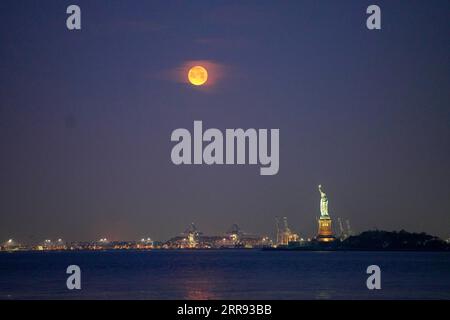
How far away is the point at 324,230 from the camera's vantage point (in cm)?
18400

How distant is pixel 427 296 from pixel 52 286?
28013mm

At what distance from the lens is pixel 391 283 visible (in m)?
70.1

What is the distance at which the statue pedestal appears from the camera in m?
180

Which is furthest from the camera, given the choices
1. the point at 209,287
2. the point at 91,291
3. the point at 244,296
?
the point at 209,287

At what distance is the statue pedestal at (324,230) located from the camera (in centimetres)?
17998
